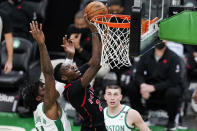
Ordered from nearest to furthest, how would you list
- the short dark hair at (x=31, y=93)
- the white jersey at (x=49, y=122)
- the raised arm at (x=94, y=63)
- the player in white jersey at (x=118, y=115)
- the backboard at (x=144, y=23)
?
the backboard at (x=144, y=23)
the white jersey at (x=49, y=122)
the raised arm at (x=94, y=63)
the short dark hair at (x=31, y=93)
the player in white jersey at (x=118, y=115)

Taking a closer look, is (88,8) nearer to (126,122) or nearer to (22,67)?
(126,122)

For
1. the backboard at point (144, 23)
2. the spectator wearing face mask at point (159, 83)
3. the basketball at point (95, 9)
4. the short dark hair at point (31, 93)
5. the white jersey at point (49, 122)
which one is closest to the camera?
the backboard at point (144, 23)

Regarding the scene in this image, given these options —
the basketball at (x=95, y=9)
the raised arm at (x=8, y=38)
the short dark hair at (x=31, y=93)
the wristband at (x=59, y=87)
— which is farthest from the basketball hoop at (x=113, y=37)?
the raised arm at (x=8, y=38)

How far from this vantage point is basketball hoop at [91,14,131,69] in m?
4.70

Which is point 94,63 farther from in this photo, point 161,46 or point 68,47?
point 161,46

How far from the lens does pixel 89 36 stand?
7.81 metres

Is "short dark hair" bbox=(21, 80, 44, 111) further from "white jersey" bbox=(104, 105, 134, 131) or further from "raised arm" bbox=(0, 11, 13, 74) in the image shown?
"raised arm" bbox=(0, 11, 13, 74)

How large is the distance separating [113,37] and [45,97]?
96 centimetres

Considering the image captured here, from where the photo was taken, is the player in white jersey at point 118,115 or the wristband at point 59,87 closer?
the wristband at point 59,87

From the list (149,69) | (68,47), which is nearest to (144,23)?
(68,47)

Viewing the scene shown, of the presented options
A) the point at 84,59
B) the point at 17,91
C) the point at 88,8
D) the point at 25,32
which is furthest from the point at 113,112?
the point at 25,32

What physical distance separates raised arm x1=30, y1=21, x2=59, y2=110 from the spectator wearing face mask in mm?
2938

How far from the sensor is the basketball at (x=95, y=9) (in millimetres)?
4918

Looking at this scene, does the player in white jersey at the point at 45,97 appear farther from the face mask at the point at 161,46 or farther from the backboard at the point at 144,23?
the face mask at the point at 161,46
